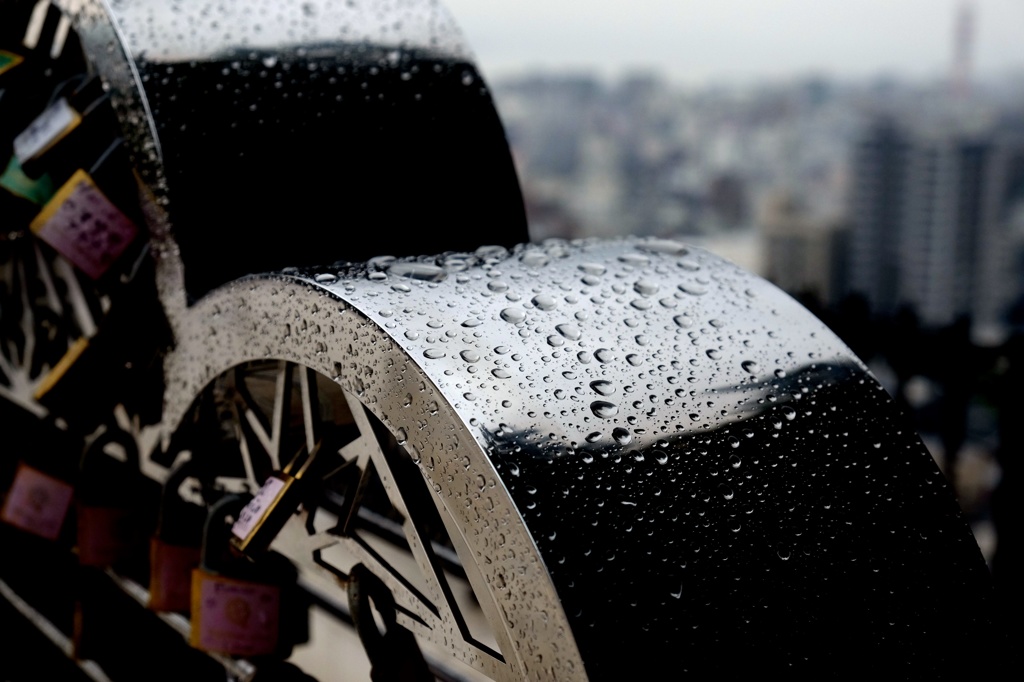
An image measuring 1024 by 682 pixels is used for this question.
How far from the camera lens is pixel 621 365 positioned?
97cm

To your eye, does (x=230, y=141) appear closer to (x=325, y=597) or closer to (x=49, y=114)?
(x=49, y=114)

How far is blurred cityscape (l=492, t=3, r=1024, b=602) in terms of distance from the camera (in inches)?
261

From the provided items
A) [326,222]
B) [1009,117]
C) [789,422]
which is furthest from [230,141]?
[1009,117]

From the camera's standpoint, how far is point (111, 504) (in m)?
1.71

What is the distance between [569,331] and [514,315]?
63mm

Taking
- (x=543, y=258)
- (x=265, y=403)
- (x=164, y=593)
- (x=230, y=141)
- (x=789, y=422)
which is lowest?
(x=164, y=593)

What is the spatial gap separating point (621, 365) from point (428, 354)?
0.21 m

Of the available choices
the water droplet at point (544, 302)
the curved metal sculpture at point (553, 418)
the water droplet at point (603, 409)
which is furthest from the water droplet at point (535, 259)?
the water droplet at point (603, 409)

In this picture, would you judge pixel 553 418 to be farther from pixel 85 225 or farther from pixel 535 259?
pixel 85 225

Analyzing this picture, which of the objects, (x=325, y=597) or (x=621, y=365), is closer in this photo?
(x=621, y=365)

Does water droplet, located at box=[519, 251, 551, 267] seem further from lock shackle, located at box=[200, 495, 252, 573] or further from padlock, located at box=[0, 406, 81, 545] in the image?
padlock, located at box=[0, 406, 81, 545]

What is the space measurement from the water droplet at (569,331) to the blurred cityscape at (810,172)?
302cm

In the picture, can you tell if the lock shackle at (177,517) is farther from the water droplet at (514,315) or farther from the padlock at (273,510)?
the water droplet at (514,315)

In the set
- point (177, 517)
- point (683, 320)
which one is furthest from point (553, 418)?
point (177, 517)
